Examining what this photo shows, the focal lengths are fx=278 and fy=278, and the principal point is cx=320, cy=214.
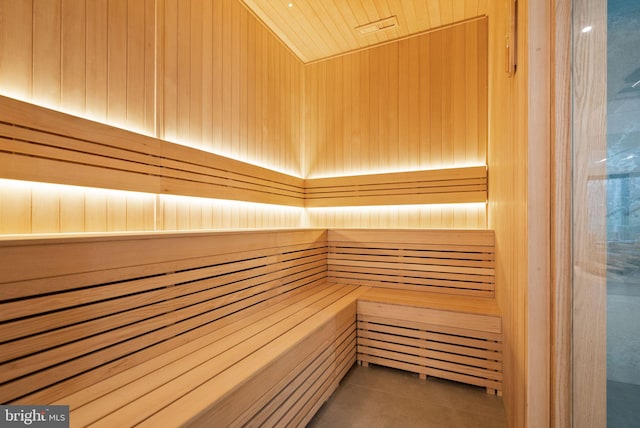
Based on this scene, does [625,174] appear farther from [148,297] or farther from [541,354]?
[148,297]

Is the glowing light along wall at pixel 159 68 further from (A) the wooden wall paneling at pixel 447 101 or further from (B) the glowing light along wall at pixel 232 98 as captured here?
(A) the wooden wall paneling at pixel 447 101

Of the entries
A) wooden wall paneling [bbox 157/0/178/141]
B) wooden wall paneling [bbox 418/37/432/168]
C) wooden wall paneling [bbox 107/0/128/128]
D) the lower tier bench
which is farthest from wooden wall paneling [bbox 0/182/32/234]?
wooden wall paneling [bbox 418/37/432/168]

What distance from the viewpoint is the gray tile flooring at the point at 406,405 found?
190 cm

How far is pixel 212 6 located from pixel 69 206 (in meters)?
2.39

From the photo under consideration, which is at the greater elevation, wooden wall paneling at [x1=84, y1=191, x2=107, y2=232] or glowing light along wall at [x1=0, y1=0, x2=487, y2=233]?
glowing light along wall at [x1=0, y1=0, x2=487, y2=233]

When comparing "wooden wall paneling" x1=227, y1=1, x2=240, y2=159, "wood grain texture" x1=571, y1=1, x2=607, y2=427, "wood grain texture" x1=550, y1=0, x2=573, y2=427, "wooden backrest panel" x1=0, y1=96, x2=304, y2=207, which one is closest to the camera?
"wood grain texture" x1=571, y1=1, x2=607, y2=427

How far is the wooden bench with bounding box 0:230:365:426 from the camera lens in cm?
107

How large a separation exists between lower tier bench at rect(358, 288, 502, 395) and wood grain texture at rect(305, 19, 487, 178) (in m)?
1.93

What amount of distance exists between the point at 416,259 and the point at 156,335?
8.33 ft

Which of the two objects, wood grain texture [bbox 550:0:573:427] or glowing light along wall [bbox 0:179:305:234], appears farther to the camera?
glowing light along wall [bbox 0:179:305:234]

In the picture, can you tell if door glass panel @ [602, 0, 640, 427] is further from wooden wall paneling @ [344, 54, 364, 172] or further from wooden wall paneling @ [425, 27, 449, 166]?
wooden wall paneling @ [344, 54, 364, 172]

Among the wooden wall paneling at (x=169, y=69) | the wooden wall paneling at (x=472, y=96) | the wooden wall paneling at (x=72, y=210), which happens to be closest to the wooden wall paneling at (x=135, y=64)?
the wooden wall paneling at (x=169, y=69)

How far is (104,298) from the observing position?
131cm

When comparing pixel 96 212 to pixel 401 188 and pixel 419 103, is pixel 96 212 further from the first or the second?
pixel 419 103
